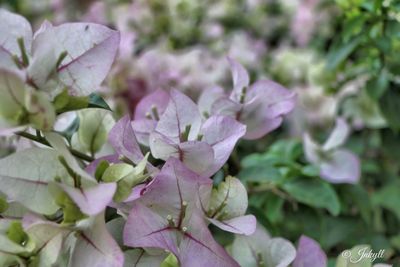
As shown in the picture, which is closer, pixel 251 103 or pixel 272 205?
pixel 251 103

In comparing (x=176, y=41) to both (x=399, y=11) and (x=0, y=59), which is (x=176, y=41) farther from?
(x=0, y=59)

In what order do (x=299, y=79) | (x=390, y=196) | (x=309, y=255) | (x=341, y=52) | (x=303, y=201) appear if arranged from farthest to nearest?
1. (x=299, y=79)
2. (x=390, y=196)
3. (x=341, y=52)
4. (x=303, y=201)
5. (x=309, y=255)

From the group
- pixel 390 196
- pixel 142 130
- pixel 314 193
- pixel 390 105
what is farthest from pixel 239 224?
pixel 390 196

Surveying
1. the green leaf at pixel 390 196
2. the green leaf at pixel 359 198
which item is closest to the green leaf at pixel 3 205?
the green leaf at pixel 359 198

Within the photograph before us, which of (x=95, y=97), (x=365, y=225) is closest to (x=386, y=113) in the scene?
(x=365, y=225)

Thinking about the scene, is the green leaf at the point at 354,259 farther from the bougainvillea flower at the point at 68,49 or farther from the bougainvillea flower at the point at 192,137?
the bougainvillea flower at the point at 68,49

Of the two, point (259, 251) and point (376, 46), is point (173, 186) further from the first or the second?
point (376, 46)
